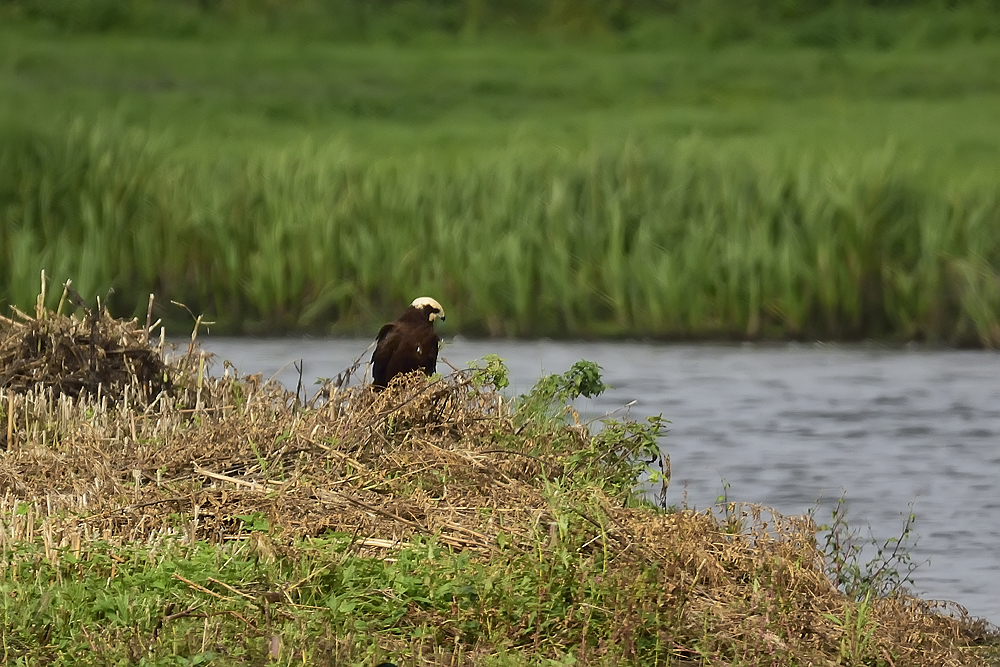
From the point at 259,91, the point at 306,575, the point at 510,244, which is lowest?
the point at 306,575

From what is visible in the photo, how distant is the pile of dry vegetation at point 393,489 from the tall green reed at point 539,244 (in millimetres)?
5323

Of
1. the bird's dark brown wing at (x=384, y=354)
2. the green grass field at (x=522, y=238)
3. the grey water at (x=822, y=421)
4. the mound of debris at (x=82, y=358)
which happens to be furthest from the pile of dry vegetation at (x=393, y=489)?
the green grass field at (x=522, y=238)

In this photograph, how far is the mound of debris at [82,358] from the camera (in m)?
9.66

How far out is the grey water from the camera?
9.55 metres

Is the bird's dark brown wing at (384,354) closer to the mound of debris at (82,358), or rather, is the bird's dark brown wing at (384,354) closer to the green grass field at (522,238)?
the mound of debris at (82,358)

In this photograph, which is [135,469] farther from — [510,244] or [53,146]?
[53,146]

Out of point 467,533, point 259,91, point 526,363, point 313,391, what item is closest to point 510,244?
point 526,363

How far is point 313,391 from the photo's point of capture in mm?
12961

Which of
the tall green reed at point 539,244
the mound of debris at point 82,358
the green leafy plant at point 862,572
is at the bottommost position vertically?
the green leafy plant at point 862,572

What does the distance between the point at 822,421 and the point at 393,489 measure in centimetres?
558

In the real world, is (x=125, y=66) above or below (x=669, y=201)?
above

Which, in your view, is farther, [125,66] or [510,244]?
[125,66]

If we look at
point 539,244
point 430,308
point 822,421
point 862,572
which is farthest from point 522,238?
point 862,572

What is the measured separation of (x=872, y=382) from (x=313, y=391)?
12.1ft
